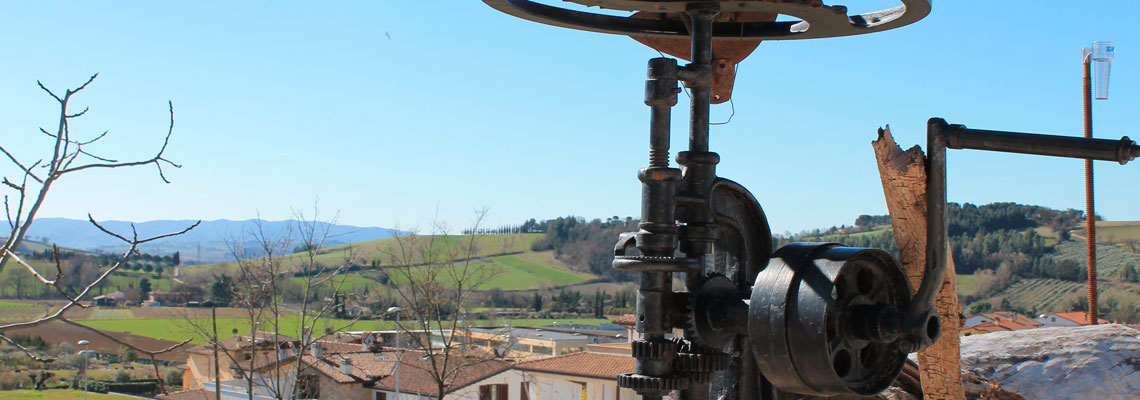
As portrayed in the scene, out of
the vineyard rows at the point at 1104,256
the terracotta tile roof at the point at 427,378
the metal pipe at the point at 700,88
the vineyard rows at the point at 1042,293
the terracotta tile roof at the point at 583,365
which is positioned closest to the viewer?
the metal pipe at the point at 700,88

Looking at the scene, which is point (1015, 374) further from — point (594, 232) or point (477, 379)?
point (594, 232)

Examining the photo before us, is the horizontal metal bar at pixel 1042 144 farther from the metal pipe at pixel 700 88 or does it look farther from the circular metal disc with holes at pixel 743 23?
the metal pipe at pixel 700 88

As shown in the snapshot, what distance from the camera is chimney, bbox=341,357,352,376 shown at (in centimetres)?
4948

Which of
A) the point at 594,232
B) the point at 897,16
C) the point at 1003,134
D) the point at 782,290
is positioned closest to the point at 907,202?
the point at 897,16

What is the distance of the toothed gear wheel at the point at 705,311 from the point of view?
351 cm

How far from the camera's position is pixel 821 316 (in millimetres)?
3092

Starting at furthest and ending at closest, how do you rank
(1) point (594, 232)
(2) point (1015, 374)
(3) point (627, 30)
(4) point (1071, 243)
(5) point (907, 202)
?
(1) point (594, 232)
(4) point (1071, 243)
(2) point (1015, 374)
(5) point (907, 202)
(3) point (627, 30)

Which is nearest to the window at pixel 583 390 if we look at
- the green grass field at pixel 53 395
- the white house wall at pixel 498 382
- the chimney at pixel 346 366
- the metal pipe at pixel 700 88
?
the white house wall at pixel 498 382

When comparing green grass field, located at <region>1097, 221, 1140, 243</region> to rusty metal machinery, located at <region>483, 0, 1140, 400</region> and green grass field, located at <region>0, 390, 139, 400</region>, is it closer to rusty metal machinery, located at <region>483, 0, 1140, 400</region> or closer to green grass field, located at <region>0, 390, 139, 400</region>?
green grass field, located at <region>0, 390, 139, 400</region>

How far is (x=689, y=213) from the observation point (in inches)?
141

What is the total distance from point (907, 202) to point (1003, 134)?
4.93ft

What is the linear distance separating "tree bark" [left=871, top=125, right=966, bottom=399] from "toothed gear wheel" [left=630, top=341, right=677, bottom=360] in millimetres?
1658

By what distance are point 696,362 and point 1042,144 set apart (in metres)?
1.31

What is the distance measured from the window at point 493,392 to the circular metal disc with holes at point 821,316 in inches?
1783
